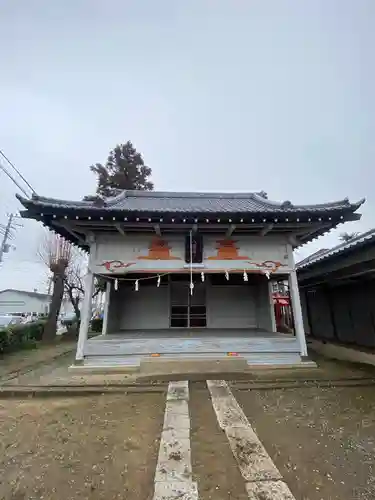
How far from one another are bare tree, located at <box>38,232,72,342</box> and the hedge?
45 centimetres

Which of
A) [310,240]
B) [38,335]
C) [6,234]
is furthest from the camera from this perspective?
[6,234]

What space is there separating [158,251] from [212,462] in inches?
180

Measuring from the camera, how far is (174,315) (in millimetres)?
8938

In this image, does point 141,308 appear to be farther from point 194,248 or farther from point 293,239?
point 293,239

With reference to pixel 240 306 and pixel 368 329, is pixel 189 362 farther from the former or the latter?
pixel 368 329

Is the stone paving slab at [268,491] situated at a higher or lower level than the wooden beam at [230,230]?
lower

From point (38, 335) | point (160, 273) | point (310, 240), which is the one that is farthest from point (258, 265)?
point (38, 335)

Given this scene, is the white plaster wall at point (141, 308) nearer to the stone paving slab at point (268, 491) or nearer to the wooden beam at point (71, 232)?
the wooden beam at point (71, 232)

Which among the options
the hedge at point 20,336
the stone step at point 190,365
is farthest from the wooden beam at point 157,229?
the hedge at point 20,336

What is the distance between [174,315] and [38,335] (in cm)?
864

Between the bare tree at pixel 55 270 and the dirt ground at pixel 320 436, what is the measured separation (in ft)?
39.3

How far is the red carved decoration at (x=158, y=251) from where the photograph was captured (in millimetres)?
6348

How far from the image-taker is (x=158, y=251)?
6398 millimetres

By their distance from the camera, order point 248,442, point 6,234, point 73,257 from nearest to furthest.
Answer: point 248,442 → point 73,257 → point 6,234
